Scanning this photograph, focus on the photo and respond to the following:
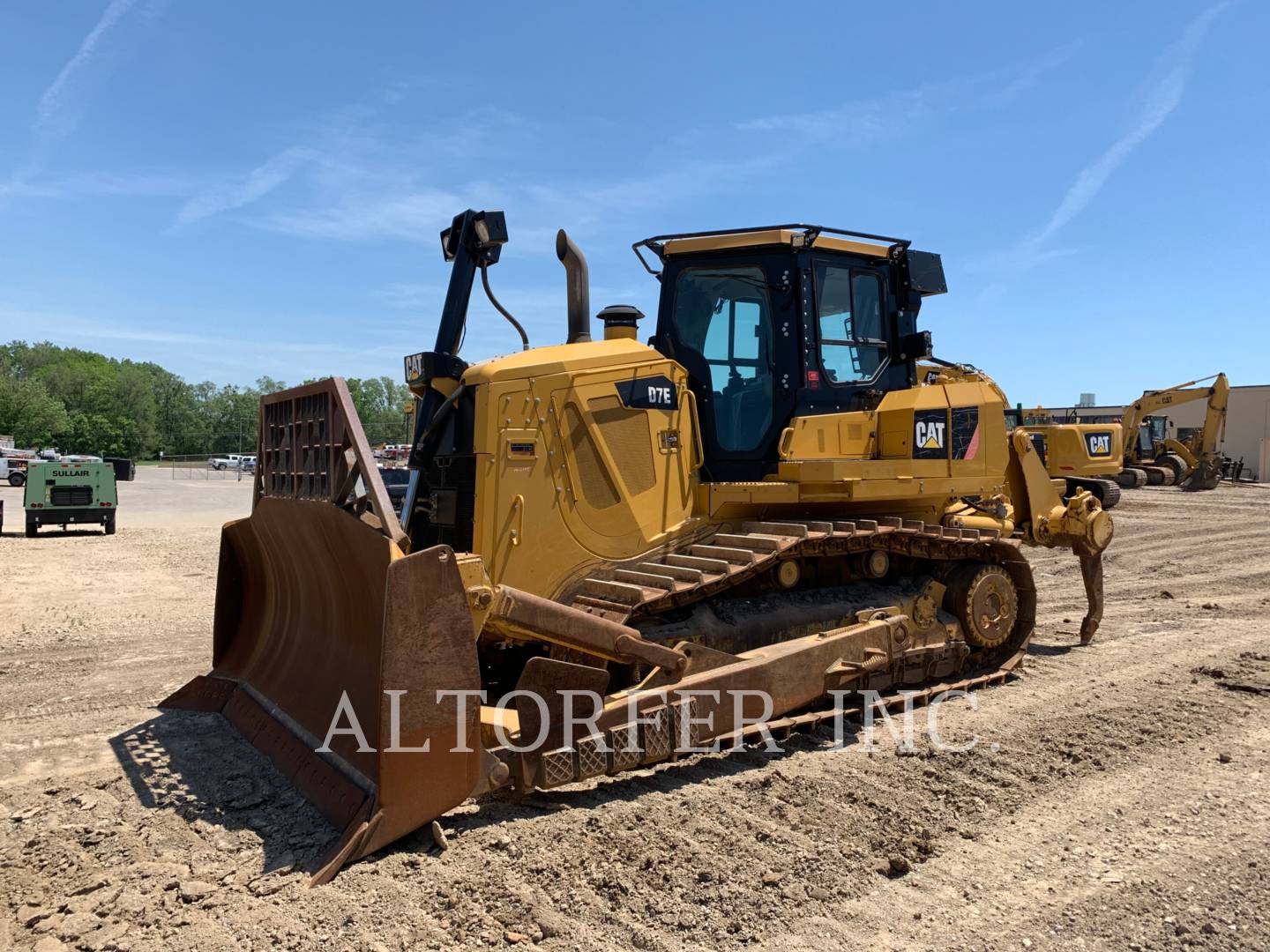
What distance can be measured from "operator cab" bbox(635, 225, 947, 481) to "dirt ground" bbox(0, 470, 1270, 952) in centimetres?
198

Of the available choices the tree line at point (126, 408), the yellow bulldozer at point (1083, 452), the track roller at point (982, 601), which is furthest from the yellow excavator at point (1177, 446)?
the tree line at point (126, 408)

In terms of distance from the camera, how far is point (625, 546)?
17.7 ft

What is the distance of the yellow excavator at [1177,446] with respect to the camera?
2950cm

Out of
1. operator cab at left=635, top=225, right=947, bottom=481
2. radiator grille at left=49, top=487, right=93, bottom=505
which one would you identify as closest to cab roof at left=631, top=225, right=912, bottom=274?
operator cab at left=635, top=225, right=947, bottom=481

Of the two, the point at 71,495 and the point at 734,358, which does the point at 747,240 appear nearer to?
the point at 734,358

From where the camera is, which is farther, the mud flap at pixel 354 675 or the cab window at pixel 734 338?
the cab window at pixel 734 338

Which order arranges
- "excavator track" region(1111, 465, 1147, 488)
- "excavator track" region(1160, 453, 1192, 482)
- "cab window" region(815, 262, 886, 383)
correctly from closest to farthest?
"cab window" region(815, 262, 886, 383) < "excavator track" region(1111, 465, 1147, 488) < "excavator track" region(1160, 453, 1192, 482)

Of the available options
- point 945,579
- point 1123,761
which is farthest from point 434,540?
point 1123,761

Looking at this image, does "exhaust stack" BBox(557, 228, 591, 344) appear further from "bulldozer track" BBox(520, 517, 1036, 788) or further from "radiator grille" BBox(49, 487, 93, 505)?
"radiator grille" BBox(49, 487, 93, 505)

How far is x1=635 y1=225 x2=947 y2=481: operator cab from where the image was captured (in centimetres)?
592

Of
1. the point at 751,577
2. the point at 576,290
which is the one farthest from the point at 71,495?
the point at 751,577

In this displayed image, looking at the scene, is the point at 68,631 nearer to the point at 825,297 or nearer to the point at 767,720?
the point at 767,720

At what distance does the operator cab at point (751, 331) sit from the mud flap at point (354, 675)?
8.05 feet

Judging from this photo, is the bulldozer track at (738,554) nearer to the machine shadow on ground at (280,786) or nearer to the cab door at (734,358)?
the cab door at (734,358)
